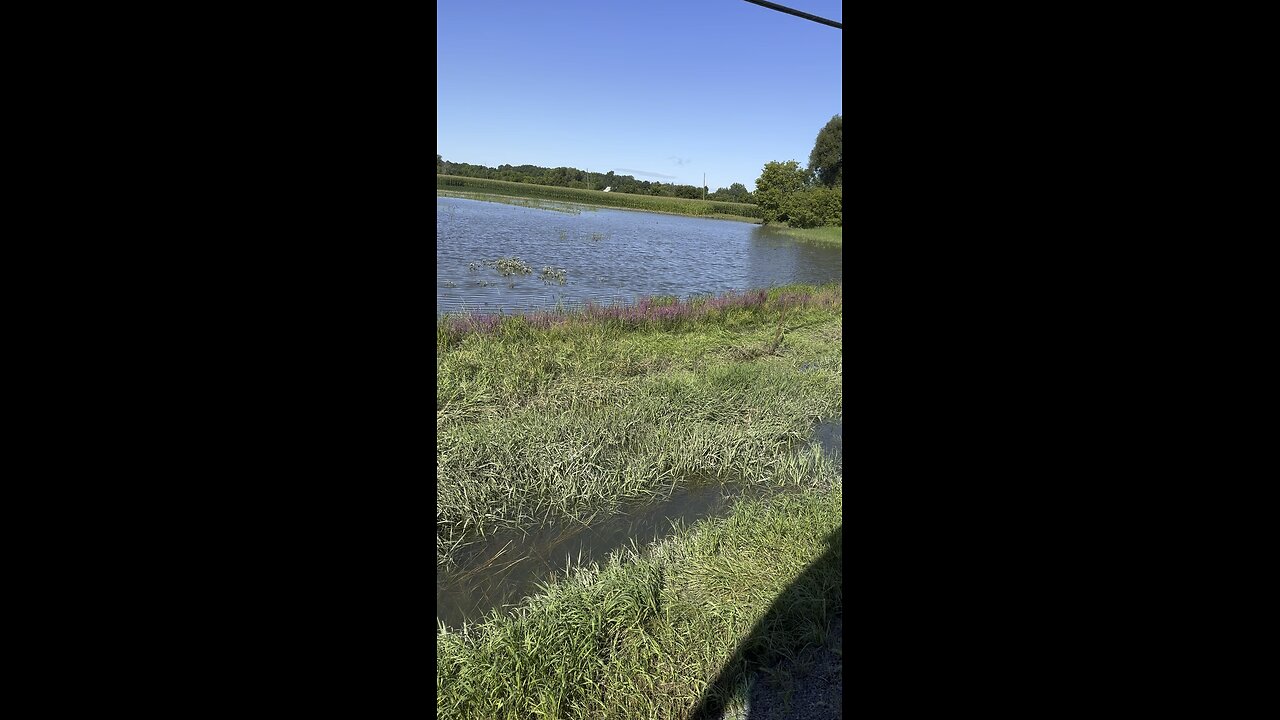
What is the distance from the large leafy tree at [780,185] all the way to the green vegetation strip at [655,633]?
1569 inches

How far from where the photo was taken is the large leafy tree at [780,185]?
139 feet

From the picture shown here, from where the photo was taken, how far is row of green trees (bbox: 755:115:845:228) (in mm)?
39875

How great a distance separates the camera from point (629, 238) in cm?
2864

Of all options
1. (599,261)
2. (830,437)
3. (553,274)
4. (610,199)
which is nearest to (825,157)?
(610,199)

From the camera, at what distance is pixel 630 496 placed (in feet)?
16.5

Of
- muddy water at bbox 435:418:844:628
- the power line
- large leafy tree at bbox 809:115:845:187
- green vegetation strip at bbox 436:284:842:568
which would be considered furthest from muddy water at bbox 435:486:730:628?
large leafy tree at bbox 809:115:845:187

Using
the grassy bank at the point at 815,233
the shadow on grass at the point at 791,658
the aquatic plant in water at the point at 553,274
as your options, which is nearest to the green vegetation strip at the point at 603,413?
the shadow on grass at the point at 791,658

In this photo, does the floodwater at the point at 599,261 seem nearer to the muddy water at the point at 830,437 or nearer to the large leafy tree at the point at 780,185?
the muddy water at the point at 830,437

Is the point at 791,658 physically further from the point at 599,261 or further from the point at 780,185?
the point at 780,185

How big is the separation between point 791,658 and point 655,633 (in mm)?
611
